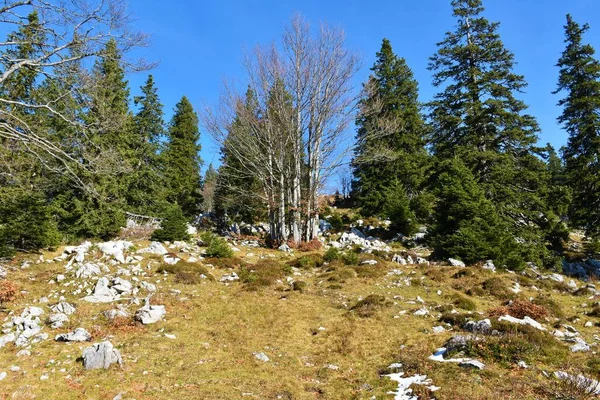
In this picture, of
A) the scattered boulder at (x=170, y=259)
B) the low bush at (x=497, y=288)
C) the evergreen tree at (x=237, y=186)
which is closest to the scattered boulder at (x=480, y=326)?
the low bush at (x=497, y=288)

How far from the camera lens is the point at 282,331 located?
8703mm

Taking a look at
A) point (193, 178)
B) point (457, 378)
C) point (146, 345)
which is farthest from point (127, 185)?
point (457, 378)

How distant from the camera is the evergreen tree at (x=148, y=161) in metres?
23.6

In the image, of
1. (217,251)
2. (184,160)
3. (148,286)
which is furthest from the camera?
(184,160)

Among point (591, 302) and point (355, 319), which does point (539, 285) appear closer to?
point (591, 302)

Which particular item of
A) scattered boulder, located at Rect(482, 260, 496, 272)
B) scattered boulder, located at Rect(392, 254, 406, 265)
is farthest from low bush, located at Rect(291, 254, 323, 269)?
scattered boulder, located at Rect(482, 260, 496, 272)

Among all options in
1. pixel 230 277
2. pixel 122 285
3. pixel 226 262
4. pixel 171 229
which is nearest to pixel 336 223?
pixel 171 229

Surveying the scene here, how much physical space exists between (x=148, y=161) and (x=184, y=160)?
8404mm

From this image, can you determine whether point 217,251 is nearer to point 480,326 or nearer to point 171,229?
point 171,229

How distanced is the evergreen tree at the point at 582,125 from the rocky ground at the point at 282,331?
21.5ft

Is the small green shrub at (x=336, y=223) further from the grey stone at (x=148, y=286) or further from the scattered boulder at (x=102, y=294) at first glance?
the scattered boulder at (x=102, y=294)

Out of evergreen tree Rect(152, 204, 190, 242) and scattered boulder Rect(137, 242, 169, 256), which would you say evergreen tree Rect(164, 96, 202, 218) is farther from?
scattered boulder Rect(137, 242, 169, 256)

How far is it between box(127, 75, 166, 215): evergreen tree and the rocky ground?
942cm

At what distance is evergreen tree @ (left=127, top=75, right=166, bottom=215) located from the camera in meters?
23.6
